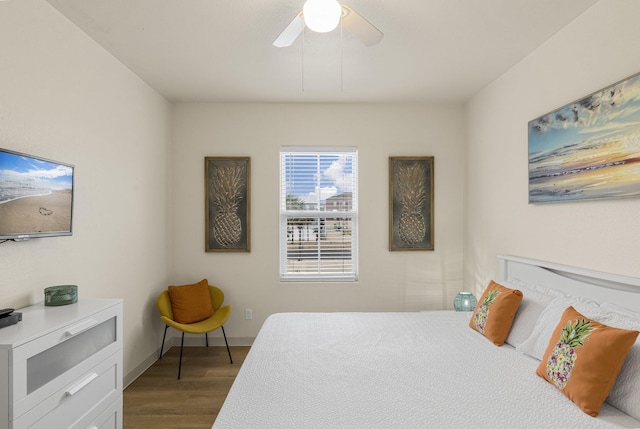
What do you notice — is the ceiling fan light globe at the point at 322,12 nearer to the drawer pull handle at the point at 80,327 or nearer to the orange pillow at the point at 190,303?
the drawer pull handle at the point at 80,327

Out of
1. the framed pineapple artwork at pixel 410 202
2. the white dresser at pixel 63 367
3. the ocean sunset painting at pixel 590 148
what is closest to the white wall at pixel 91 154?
the white dresser at pixel 63 367

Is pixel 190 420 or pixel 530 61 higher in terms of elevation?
pixel 530 61

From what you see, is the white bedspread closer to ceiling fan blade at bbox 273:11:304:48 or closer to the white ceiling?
ceiling fan blade at bbox 273:11:304:48

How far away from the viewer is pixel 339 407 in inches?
58.1

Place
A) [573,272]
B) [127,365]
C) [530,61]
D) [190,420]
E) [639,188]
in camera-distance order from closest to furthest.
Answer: [639,188] < [573,272] < [190,420] < [530,61] < [127,365]

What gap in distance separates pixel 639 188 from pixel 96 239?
341 centimetres

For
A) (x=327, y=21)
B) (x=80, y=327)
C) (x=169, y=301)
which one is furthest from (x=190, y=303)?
(x=327, y=21)

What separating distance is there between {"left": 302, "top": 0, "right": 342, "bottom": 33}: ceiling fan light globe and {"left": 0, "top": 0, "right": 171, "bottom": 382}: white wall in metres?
1.57

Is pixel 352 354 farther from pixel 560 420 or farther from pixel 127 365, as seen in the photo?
pixel 127 365

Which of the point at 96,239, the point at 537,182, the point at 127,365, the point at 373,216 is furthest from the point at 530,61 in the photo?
the point at 127,365

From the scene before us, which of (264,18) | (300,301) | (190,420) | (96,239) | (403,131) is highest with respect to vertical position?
(264,18)

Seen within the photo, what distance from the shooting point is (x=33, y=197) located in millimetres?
1942

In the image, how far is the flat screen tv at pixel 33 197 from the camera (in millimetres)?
1766

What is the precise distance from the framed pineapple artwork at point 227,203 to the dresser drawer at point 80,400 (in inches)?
74.0
